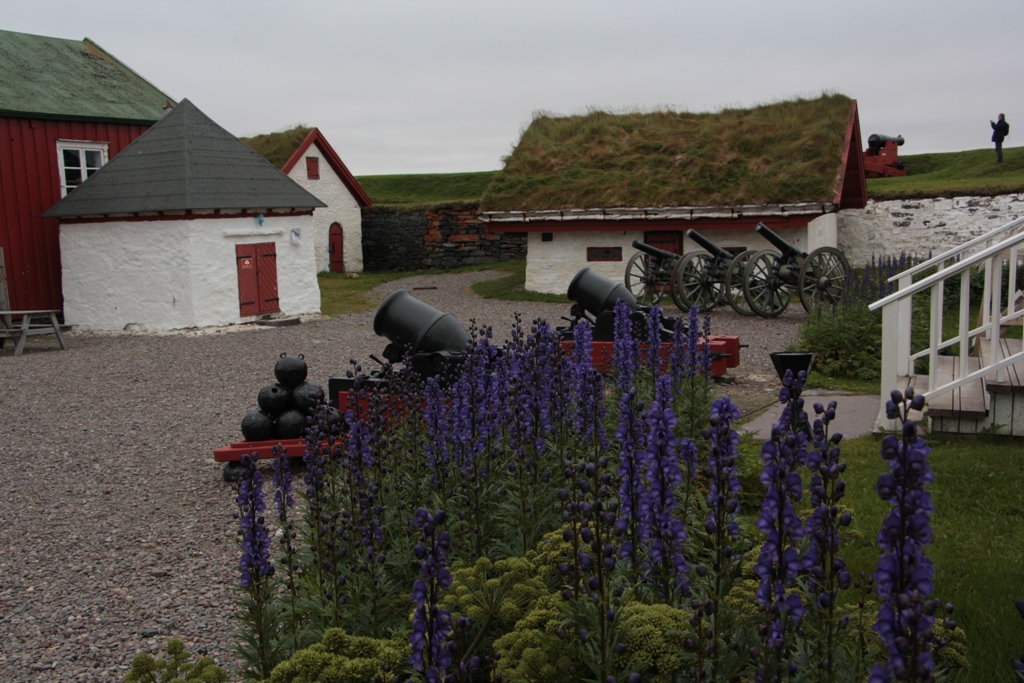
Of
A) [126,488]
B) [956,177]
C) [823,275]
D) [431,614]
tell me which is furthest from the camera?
[956,177]

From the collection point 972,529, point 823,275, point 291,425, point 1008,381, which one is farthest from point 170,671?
point 823,275

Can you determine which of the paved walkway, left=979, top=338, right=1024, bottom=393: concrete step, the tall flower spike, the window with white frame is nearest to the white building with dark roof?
the window with white frame

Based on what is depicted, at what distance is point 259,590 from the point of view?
3529 mm

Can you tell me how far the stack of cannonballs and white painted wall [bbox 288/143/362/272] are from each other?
2136 cm

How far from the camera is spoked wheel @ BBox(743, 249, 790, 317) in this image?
16.6 m

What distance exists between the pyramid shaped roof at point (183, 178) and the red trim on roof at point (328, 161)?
8.26 metres

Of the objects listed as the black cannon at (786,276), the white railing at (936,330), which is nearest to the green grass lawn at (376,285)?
the black cannon at (786,276)

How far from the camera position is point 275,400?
8000 mm

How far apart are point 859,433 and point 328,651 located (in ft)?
19.0

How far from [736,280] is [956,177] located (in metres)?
15.3

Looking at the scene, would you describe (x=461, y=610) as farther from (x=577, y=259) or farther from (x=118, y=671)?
(x=577, y=259)

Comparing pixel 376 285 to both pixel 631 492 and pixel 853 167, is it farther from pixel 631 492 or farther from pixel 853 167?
pixel 631 492

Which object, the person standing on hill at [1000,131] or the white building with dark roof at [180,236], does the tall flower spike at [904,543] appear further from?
the person standing on hill at [1000,131]

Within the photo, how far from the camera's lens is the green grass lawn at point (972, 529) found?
12.8 feet
